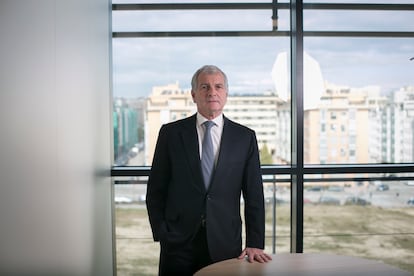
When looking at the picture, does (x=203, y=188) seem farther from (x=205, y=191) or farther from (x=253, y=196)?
(x=253, y=196)

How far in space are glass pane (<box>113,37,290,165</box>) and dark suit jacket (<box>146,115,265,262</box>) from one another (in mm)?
890

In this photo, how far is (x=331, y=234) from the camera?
143 inches

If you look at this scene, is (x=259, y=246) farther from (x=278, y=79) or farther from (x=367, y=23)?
(x=367, y=23)

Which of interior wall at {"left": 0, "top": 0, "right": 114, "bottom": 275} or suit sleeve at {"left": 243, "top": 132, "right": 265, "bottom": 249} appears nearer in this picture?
interior wall at {"left": 0, "top": 0, "right": 114, "bottom": 275}

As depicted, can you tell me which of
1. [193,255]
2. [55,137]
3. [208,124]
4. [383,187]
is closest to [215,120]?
[208,124]

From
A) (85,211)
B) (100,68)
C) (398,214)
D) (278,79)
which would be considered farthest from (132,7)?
(398,214)

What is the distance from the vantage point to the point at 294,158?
3.52 m

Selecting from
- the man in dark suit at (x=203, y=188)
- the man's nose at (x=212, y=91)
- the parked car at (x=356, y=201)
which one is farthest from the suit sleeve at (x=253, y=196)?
the parked car at (x=356, y=201)

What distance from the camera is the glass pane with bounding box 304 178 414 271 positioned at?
3.60m

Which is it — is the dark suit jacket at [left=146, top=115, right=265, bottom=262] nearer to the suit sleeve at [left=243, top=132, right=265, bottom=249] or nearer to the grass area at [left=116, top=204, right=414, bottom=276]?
the suit sleeve at [left=243, top=132, right=265, bottom=249]

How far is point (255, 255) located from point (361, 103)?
1653 mm

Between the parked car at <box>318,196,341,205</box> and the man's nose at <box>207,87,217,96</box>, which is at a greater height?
the man's nose at <box>207,87,217,96</box>

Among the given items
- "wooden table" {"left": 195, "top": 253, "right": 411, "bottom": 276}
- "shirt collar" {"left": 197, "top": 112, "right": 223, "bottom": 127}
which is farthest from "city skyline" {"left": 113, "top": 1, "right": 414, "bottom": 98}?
"wooden table" {"left": 195, "top": 253, "right": 411, "bottom": 276}

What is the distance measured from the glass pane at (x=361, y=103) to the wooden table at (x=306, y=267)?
1.32 meters
